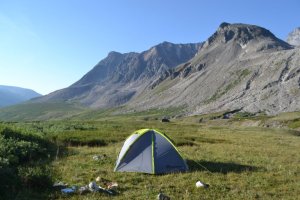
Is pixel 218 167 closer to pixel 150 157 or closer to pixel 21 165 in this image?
pixel 150 157

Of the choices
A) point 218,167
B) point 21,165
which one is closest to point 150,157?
point 218,167

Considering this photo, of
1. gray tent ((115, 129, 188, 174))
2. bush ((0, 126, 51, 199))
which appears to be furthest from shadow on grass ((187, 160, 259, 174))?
bush ((0, 126, 51, 199))

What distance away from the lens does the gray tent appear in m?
20.3

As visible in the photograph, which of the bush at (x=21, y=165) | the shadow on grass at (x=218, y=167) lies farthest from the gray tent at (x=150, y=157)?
the bush at (x=21, y=165)

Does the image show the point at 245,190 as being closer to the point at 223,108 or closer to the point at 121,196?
the point at 121,196

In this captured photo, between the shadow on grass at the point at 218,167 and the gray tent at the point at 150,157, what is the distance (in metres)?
1.26

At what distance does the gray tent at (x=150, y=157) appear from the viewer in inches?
799

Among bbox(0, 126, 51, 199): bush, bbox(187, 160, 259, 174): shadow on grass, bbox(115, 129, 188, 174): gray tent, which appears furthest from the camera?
bbox(187, 160, 259, 174): shadow on grass

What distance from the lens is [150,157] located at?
2055 cm

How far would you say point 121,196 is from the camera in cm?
1508

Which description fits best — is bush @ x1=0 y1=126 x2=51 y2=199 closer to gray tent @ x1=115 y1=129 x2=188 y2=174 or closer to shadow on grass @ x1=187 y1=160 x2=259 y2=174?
gray tent @ x1=115 y1=129 x2=188 y2=174

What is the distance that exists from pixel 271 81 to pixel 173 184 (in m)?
168

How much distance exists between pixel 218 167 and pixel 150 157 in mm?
4424

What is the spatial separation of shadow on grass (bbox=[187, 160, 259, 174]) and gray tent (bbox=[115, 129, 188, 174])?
4.13 feet
